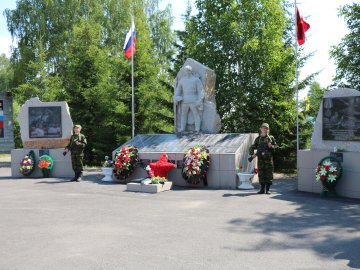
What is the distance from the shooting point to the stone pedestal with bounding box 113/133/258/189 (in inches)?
417

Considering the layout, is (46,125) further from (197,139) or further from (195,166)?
(195,166)

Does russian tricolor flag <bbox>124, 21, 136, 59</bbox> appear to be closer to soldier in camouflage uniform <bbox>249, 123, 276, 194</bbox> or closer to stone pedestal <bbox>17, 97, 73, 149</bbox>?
stone pedestal <bbox>17, 97, 73, 149</bbox>

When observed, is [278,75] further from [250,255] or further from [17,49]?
[17,49]

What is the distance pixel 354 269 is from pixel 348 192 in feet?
16.7

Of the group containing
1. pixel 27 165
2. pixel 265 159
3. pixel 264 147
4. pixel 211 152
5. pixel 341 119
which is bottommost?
pixel 27 165

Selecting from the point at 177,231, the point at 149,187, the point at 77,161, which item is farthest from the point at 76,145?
the point at 177,231

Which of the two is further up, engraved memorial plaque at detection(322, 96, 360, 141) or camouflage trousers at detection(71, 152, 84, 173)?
engraved memorial plaque at detection(322, 96, 360, 141)

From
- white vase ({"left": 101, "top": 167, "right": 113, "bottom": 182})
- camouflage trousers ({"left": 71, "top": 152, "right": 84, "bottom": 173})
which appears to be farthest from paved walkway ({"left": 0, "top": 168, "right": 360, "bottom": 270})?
white vase ({"left": 101, "top": 167, "right": 113, "bottom": 182})

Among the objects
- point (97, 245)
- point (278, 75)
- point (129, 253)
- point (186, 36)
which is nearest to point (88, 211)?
point (97, 245)

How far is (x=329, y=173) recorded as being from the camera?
28.9ft

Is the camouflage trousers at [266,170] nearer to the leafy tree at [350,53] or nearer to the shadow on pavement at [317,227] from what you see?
the shadow on pavement at [317,227]

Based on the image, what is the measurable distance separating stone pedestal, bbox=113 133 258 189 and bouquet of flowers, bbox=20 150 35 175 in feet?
10.5

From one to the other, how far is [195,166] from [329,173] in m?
3.27

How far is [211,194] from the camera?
368 inches
